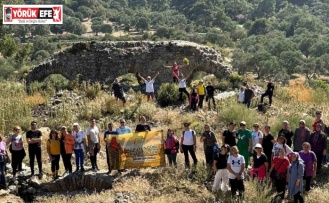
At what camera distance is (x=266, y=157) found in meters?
9.02

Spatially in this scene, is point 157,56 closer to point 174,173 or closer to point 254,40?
point 174,173

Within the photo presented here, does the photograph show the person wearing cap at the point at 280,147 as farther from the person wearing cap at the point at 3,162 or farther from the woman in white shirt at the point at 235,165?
the person wearing cap at the point at 3,162

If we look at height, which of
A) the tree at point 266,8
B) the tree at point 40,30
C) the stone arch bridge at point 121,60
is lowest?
the stone arch bridge at point 121,60

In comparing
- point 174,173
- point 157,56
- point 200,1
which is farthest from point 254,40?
point 174,173

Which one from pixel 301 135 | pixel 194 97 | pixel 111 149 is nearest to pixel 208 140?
pixel 301 135

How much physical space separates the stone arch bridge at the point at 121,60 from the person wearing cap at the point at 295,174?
13.8 metres

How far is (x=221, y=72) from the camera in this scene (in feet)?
72.4

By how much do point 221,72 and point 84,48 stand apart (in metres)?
7.25

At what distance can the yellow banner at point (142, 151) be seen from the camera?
1091 cm

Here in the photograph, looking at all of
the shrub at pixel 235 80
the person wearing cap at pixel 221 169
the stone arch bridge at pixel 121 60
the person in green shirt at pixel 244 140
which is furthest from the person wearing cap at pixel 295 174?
the stone arch bridge at pixel 121 60

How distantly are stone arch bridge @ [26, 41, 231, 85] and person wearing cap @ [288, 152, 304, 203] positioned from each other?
13.8 meters

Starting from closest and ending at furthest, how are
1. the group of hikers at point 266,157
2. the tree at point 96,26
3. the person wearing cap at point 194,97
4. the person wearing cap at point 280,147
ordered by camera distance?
the group of hikers at point 266,157, the person wearing cap at point 280,147, the person wearing cap at point 194,97, the tree at point 96,26

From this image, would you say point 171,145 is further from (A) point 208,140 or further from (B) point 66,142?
(B) point 66,142

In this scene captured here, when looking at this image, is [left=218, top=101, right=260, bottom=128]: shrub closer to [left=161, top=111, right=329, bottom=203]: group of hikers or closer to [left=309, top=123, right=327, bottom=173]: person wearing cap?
[left=161, top=111, right=329, bottom=203]: group of hikers
